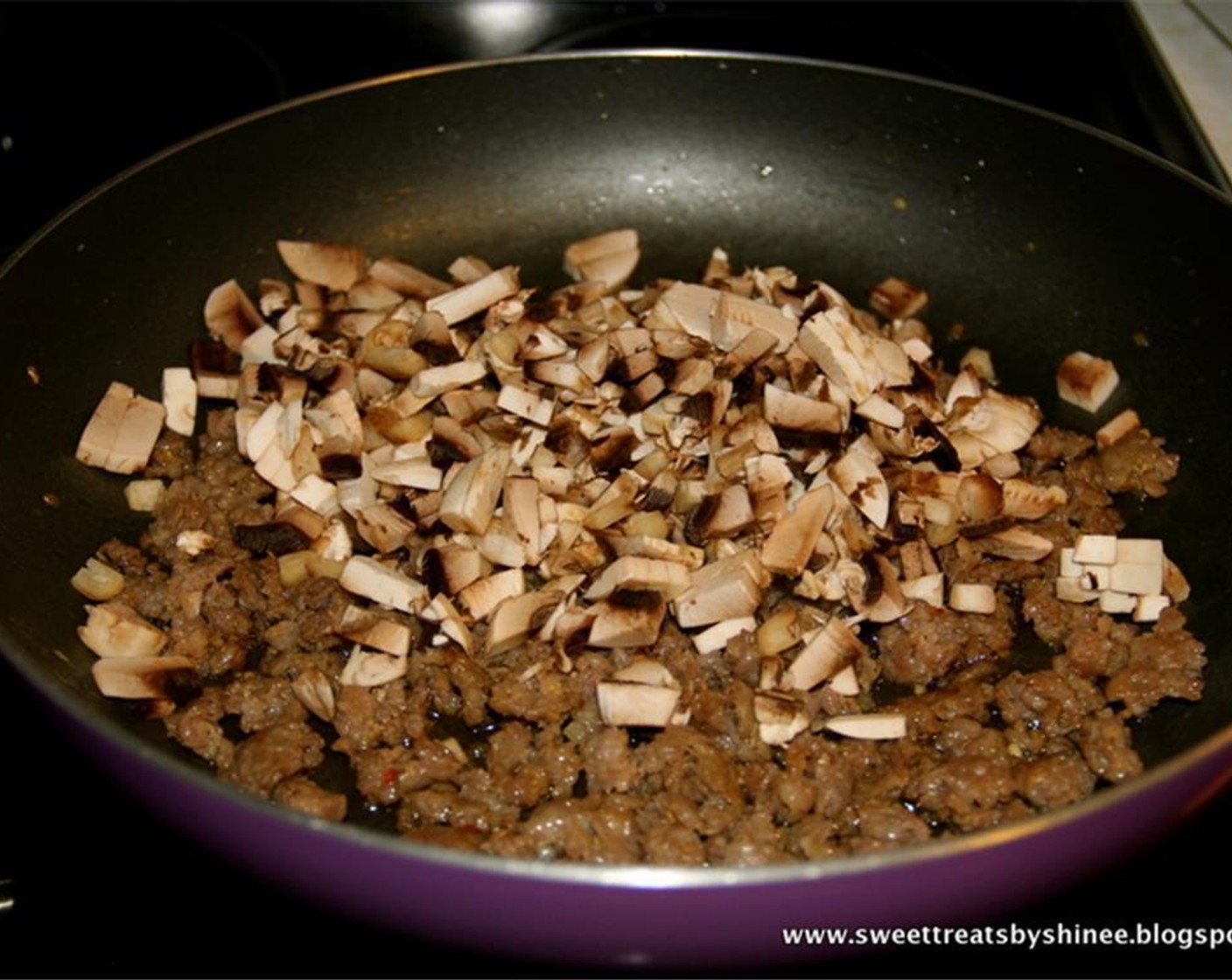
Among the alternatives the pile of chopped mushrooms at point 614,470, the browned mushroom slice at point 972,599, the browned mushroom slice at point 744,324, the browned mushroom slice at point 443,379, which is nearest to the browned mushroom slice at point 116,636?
the pile of chopped mushrooms at point 614,470

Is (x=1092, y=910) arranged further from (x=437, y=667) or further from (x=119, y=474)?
(x=119, y=474)

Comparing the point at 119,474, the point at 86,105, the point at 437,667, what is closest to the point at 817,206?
the point at 437,667

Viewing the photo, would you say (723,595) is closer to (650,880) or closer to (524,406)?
(524,406)

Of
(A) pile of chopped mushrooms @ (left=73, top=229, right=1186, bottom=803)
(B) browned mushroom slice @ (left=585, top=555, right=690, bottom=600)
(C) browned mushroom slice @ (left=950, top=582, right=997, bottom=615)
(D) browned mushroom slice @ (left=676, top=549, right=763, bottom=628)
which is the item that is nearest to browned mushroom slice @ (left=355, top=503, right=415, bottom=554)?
(A) pile of chopped mushrooms @ (left=73, top=229, right=1186, bottom=803)

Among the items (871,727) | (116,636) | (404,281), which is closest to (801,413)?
(871,727)

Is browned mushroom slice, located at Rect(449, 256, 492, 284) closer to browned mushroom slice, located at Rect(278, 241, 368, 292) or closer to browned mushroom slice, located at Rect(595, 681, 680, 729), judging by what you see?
browned mushroom slice, located at Rect(278, 241, 368, 292)

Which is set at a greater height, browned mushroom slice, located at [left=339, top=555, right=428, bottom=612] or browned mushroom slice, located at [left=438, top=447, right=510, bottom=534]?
browned mushroom slice, located at [left=438, top=447, right=510, bottom=534]
